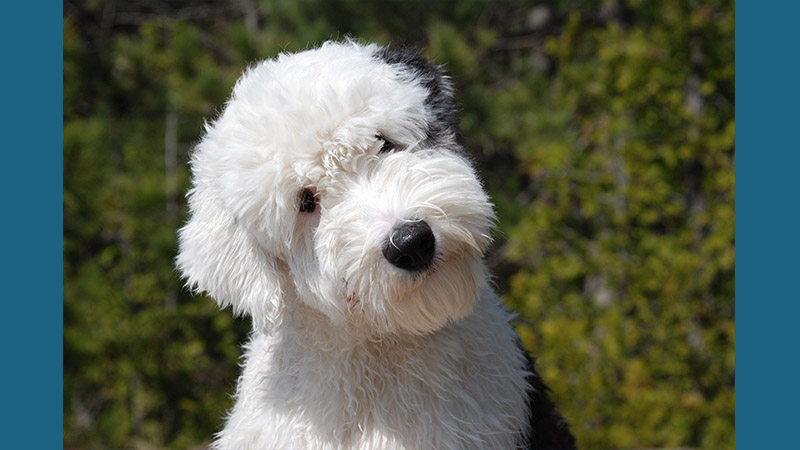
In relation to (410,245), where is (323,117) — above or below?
above

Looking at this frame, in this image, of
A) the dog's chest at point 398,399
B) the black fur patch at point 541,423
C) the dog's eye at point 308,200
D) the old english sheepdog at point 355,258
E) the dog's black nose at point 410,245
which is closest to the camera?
the dog's black nose at point 410,245

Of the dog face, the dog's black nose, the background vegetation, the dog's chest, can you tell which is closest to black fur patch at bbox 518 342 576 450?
the dog's chest

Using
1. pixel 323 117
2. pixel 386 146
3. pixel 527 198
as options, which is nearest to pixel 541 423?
pixel 386 146

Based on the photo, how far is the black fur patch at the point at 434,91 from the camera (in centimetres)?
221

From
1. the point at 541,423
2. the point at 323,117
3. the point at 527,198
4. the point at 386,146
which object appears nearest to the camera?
the point at 323,117

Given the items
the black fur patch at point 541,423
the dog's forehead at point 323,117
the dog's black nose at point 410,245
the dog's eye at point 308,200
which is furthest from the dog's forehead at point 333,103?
the black fur patch at point 541,423

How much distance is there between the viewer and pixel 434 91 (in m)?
2.28

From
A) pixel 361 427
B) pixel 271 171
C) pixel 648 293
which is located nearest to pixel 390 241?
pixel 271 171

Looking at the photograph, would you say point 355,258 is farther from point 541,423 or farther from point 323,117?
point 541,423

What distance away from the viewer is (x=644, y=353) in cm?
581

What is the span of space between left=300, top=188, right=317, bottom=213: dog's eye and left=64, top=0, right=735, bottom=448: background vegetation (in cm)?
338

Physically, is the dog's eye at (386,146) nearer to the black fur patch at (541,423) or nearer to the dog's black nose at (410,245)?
the dog's black nose at (410,245)

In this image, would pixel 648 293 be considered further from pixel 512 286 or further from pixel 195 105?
pixel 195 105

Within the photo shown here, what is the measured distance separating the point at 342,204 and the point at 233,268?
0.42 m
